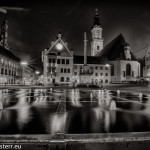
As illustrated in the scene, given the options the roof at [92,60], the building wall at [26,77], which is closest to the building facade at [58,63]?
the roof at [92,60]

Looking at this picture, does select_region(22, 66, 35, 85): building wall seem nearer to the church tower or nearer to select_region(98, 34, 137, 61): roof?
select_region(98, 34, 137, 61): roof

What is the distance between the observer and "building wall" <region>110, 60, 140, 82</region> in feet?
229

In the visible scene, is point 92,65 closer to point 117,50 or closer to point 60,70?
point 60,70

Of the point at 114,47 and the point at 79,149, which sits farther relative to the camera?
the point at 114,47

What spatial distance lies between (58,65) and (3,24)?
60.3 metres

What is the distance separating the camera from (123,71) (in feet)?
229

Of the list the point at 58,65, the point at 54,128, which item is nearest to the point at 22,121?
the point at 54,128

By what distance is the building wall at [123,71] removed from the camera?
69938 mm

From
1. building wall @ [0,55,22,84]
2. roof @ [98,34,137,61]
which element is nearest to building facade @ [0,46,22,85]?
building wall @ [0,55,22,84]

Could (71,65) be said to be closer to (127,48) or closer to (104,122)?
(127,48)

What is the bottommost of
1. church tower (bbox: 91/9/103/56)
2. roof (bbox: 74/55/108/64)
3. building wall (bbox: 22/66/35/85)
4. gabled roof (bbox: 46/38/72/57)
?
building wall (bbox: 22/66/35/85)

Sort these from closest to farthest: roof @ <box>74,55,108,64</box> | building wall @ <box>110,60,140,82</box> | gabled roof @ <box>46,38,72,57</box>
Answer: gabled roof @ <box>46,38,72,57</box> → roof @ <box>74,55,108,64</box> → building wall @ <box>110,60,140,82</box>

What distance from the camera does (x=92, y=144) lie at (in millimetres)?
5262

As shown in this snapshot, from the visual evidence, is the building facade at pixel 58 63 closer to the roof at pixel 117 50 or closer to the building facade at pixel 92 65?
the building facade at pixel 92 65
